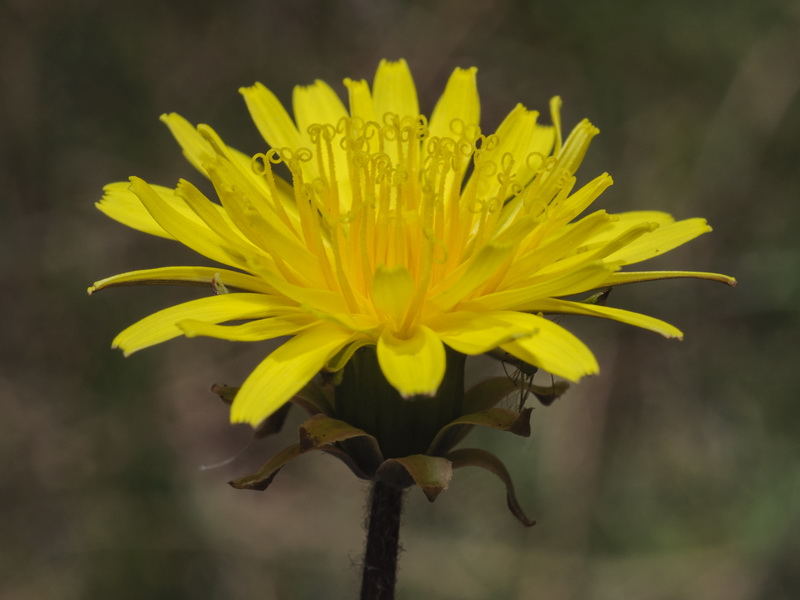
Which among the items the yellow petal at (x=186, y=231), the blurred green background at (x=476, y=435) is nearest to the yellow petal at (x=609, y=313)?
the yellow petal at (x=186, y=231)

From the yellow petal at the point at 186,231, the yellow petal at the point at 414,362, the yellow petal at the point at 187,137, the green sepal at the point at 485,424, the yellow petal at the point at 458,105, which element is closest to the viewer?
the yellow petal at the point at 414,362

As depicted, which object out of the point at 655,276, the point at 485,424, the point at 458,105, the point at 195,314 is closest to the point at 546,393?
the point at 485,424

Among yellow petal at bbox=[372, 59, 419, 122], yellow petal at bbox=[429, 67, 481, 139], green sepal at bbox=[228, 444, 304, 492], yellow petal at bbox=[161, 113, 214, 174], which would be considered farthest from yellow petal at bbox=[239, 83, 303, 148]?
green sepal at bbox=[228, 444, 304, 492]

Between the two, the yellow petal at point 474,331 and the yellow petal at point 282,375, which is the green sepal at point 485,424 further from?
the yellow petal at point 282,375

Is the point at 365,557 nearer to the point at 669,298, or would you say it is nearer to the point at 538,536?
the point at 538,536

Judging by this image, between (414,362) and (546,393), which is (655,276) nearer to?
(546,393)

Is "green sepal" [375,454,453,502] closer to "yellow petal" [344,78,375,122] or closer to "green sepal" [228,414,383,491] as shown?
"green sepal" [228,414,383,491]

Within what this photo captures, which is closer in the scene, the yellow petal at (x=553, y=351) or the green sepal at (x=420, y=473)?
the yellow petal at (x=553, y=351)
